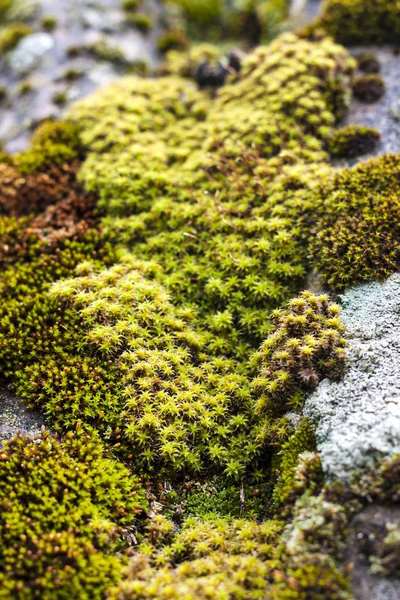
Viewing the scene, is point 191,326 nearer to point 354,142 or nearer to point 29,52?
point 354,142

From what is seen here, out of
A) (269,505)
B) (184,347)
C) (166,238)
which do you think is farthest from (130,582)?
(166,238)

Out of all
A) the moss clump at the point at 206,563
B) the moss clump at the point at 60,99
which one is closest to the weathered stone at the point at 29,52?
the moss clump at the point at 60,99

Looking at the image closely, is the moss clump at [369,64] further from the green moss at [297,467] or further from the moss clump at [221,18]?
the green moss at [297,467]

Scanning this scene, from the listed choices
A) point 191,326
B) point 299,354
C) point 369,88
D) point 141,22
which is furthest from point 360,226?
point 141,22

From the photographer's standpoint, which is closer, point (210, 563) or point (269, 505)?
point (210, 563)

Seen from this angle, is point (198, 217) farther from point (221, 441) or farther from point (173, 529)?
point (173, 529)

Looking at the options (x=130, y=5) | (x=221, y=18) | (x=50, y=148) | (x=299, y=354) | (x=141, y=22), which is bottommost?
(x=299, y=354)

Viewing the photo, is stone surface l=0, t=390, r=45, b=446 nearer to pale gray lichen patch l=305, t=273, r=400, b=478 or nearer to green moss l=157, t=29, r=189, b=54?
pale gray lichen patch l=305, t=273, r=400, b=478
